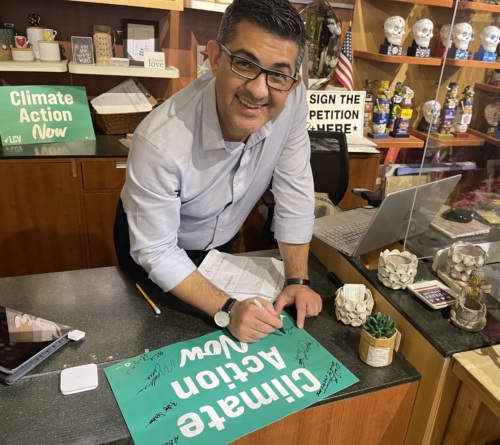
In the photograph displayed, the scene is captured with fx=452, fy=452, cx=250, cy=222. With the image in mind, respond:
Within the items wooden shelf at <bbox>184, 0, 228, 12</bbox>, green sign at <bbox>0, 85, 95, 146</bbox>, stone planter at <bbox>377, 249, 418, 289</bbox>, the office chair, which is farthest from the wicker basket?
stone planter at <bbox>377, 249, 418, 289</bbox>

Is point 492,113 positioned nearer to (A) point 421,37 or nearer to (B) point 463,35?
(B) point 463,35

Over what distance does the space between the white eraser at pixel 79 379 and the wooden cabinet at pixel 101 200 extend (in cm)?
158

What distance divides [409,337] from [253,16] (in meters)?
0.80

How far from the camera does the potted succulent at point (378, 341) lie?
987 mm

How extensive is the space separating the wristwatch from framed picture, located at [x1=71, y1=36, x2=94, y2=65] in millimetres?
1954

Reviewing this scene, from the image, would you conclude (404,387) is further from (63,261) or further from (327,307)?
(63,261)

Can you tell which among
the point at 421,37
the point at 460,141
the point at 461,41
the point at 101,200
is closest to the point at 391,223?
the point at 460,141

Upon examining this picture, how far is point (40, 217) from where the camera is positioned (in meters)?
2.43

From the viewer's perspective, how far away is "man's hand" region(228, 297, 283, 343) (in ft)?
3.50

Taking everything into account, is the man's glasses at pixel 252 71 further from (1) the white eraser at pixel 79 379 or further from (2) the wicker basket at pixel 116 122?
(2) the wicker basket at pixel 116 122

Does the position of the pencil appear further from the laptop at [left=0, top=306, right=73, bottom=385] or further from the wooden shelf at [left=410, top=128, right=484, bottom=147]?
the wooden shelf at [left=410, top=128, right=484, bottom=147]

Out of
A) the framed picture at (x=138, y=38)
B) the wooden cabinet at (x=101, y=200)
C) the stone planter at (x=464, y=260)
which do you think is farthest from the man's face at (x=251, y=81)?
the framed picture at (x=138, y=38)

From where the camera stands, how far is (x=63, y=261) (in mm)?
2580

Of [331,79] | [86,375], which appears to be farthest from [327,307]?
[331,79]
